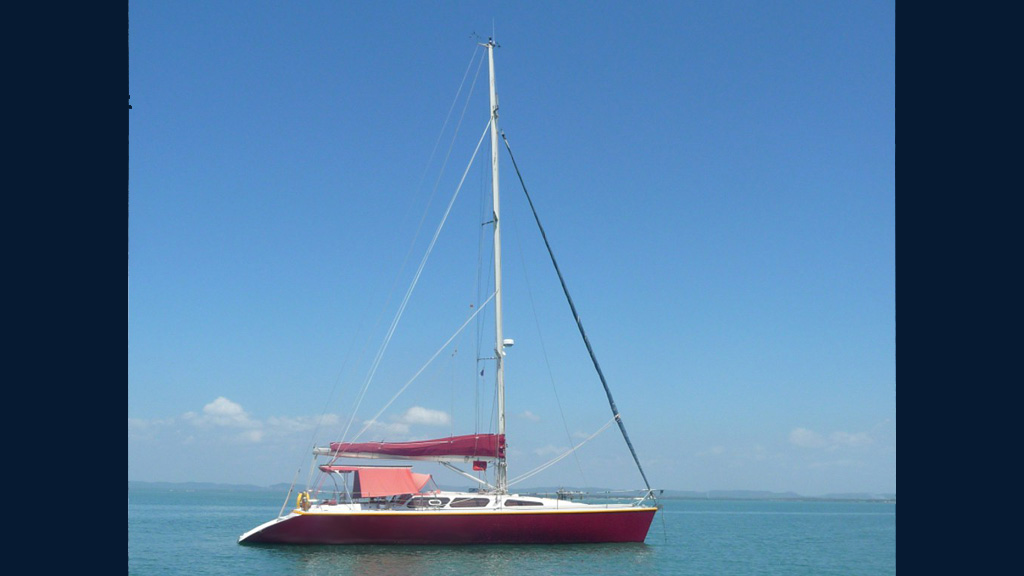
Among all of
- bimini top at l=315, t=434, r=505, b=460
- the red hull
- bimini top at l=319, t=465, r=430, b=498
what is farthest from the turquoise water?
bimini top at l=315, t=434, r=505, b=460

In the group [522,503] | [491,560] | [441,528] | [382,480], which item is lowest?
[491,560]

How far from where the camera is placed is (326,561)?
88.7 feet

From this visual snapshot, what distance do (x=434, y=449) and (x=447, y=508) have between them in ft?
7.26

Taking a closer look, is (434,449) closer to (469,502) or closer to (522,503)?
(469,502)

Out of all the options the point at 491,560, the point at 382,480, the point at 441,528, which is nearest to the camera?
the point at 491,560

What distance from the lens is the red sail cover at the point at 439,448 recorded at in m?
31.0

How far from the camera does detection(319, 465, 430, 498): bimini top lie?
99.3 ft

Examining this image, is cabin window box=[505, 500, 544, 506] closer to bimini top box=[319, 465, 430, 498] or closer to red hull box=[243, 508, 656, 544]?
red hull box=[243, 508, 656, 544]

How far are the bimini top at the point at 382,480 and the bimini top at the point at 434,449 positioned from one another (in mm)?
504

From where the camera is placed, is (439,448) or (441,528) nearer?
(441,528)

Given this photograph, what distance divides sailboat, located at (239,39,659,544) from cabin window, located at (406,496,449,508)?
4 cm

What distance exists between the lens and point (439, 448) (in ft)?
102

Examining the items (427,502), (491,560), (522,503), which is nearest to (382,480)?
(427,502)
